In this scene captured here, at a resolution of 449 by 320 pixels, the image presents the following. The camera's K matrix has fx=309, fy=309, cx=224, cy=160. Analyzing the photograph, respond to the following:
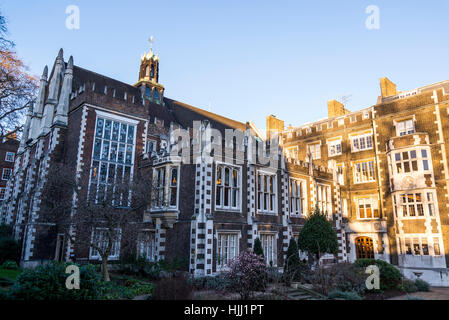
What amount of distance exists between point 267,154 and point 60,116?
50.0ft

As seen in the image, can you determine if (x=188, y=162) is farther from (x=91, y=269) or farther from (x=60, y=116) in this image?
(x=60, y=116)

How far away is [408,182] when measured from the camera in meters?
25.1

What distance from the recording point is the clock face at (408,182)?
24.8 m

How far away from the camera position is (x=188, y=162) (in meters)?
18.2

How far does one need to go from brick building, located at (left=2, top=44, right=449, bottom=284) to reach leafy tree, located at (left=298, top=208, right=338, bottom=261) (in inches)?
57.8

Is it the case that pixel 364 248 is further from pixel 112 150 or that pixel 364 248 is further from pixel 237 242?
pixel 112 150

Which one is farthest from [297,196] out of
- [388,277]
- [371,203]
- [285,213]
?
[371,203]

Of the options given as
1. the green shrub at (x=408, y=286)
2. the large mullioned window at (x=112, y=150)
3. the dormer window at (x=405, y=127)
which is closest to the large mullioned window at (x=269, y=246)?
the green shrub at (x=408, y=286)

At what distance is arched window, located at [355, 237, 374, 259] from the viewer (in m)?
27.5

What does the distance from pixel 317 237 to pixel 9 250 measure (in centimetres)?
2026

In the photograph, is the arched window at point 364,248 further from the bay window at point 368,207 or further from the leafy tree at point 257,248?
the leafy tree at point 257,248

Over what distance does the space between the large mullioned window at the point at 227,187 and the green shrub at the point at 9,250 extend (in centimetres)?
1467

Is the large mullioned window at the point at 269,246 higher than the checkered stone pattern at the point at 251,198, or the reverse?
the checkered stone pattern at the point at 251,198
